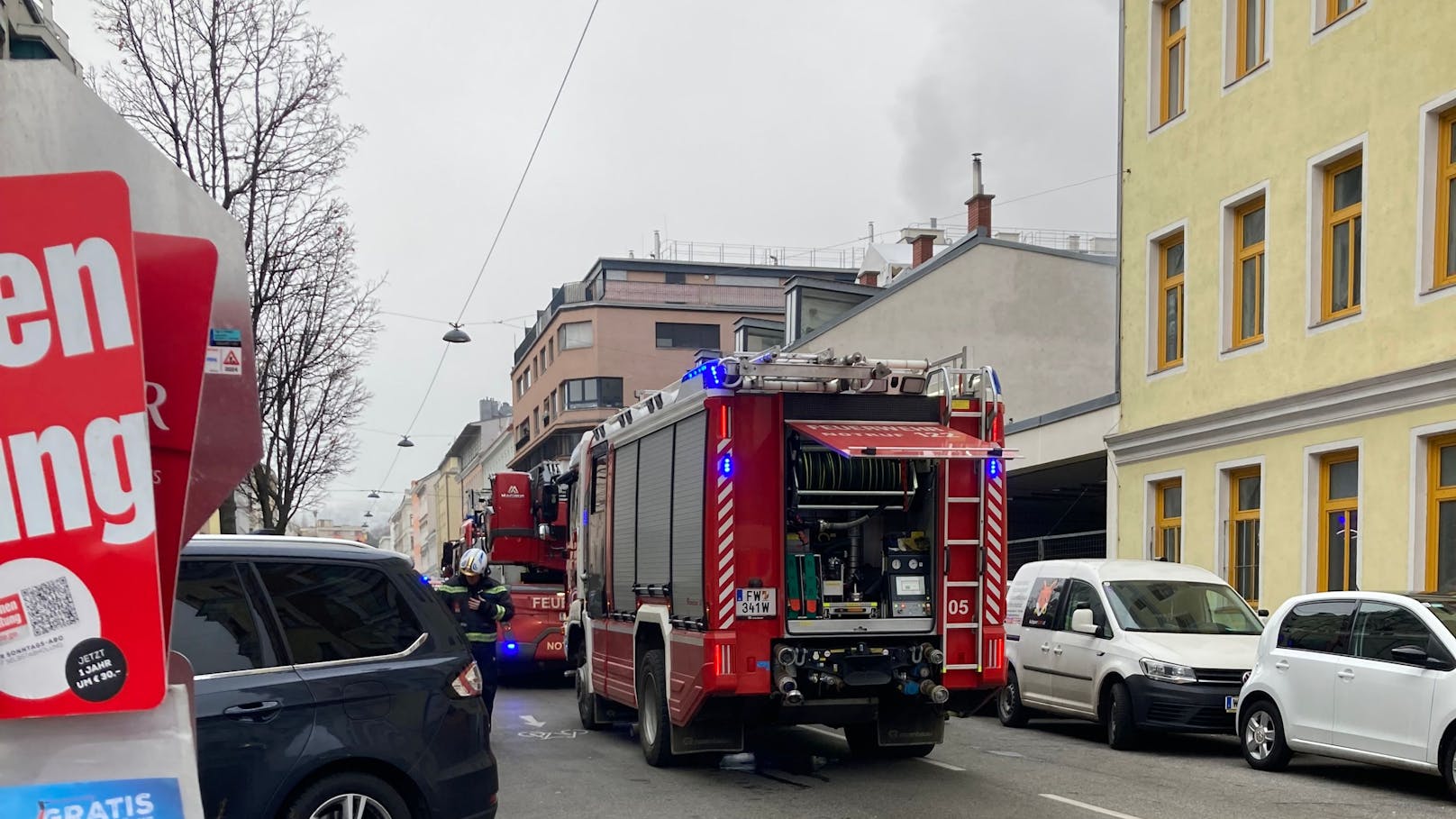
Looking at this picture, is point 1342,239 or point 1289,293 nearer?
point 1342,239

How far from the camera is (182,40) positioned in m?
17.8

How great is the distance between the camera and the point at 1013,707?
49.6 ft

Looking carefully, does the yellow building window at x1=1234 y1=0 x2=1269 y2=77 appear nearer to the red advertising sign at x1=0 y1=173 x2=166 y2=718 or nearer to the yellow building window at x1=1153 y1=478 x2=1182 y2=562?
the yellow building window at x1=1153 y1=478 x2=1182 y2=562

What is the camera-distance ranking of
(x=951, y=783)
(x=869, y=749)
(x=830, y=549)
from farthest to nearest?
(x=869, y=749)
(x=830, y=549)
(x=951, y=783)

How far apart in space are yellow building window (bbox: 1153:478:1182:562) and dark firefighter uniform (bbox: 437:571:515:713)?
11699 mm

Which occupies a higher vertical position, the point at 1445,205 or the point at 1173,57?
the point at 1173,57

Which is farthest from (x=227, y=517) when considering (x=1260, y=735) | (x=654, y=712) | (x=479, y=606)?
(x=1260, y=735)

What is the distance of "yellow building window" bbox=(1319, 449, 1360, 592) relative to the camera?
1577cm

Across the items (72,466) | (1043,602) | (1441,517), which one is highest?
(72,466)

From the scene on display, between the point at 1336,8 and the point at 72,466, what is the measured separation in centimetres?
1668

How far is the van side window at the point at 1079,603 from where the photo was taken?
13747mm

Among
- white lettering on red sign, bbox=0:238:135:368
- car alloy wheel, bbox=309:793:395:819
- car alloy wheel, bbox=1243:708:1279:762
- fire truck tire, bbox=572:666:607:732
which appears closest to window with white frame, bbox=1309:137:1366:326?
car alloy wheel, bbox=1243:708:1279:762

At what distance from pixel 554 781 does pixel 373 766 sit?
4.32m

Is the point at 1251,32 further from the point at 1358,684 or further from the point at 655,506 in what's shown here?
the point at 655,506
